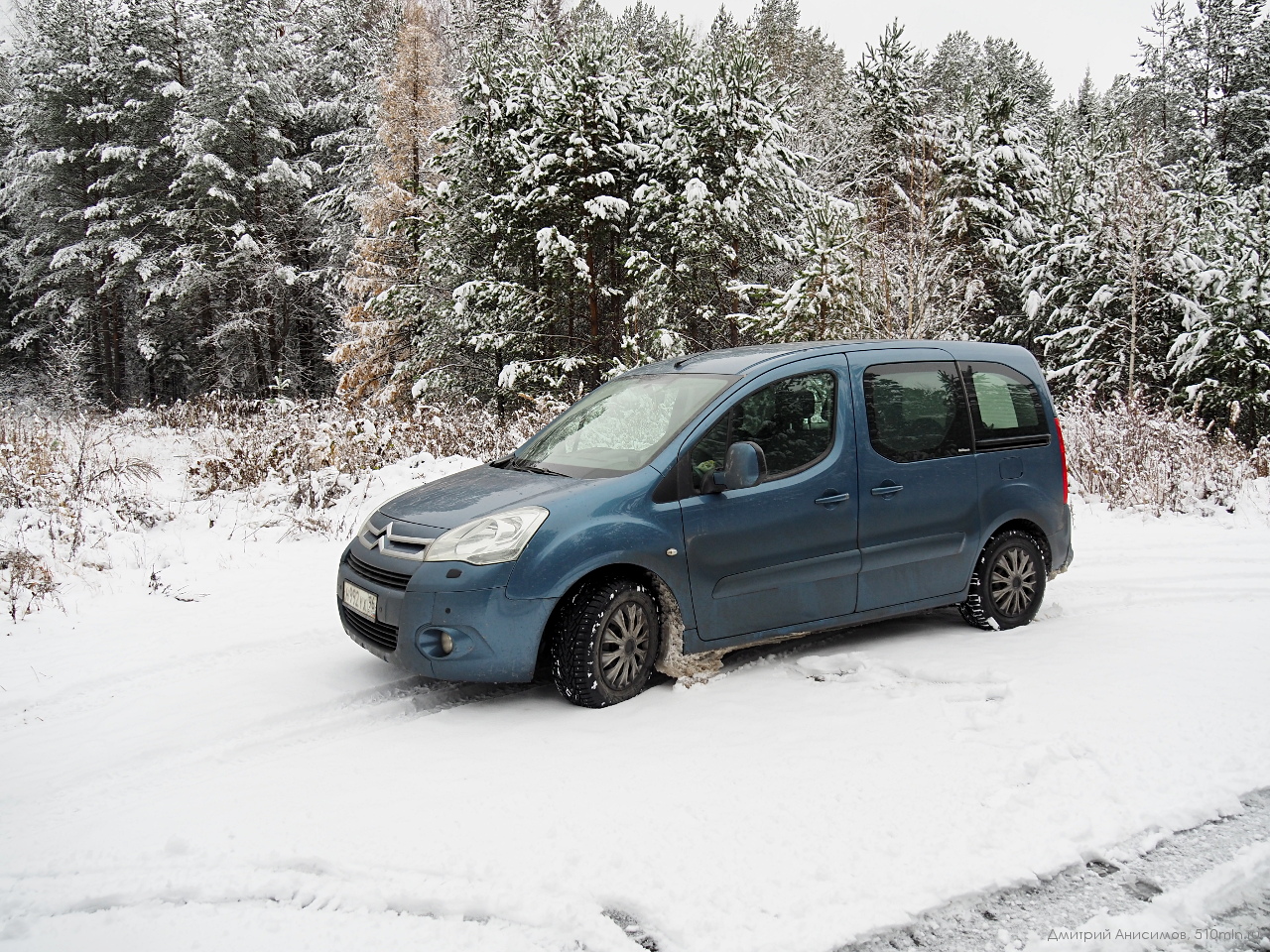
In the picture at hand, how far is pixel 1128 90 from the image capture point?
41.1 m

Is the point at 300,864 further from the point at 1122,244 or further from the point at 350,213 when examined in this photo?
the point at 350,213

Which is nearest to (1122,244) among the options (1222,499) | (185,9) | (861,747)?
(1222,499)

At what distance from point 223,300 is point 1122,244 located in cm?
2965

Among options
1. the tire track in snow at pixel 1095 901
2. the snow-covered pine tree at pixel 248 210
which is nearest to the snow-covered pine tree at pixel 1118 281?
the tire track in snow at pixel 1095 901

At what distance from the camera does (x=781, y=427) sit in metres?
Answer: 4.89

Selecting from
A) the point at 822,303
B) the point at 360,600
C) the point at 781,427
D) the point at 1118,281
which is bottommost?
the point at 360,600

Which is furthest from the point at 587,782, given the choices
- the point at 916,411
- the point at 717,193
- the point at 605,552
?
the point at 717,193

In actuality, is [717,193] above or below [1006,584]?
above

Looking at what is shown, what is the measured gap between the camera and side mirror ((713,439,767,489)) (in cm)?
447

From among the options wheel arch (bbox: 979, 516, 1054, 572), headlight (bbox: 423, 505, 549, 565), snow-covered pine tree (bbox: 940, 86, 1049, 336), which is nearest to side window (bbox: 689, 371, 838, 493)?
headlight (bbox: 423, 505, 549, 565)

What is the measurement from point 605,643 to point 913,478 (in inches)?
86.3

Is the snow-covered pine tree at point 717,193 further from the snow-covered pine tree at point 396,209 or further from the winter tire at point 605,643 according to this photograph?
the winter tire at point 605,643

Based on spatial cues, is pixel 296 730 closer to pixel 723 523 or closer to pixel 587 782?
pixel 587 782

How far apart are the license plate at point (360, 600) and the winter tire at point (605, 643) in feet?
3.14
